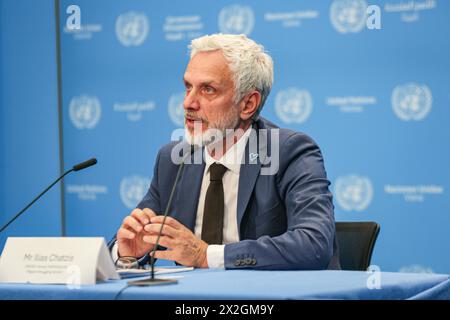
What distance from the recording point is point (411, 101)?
4.53m

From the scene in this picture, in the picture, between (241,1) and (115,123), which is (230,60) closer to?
(241,1)

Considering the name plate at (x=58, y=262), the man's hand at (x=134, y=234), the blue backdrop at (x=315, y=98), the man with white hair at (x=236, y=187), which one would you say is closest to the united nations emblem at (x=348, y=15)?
the blue backdrop at (x=315, y=98)

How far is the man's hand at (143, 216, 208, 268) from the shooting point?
246 centimetres

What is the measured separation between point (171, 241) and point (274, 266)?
0.34 m

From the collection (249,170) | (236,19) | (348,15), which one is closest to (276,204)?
(249,170)

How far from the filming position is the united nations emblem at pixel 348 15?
466 centimetres

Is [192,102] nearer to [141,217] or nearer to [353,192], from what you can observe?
[141,217]

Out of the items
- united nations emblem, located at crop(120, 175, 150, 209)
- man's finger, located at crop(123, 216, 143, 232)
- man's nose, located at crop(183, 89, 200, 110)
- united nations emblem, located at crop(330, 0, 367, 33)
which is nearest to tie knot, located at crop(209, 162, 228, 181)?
man's nose, located at crop(183, 89, 200, 110)

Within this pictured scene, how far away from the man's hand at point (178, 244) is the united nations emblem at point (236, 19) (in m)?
2.77

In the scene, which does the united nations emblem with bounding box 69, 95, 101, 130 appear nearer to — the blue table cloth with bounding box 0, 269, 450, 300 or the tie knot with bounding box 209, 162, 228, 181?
the tie knot with bounding box 209, 162, 228, 181

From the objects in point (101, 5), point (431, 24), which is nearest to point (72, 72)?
point (101, 5)

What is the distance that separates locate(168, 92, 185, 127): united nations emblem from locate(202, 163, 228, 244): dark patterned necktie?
2.40 m

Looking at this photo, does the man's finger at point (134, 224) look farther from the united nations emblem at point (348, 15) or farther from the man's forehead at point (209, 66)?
the united nations emblem at point (348, 15)

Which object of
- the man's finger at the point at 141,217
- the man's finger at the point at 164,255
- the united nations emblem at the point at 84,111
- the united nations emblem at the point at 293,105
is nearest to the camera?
the man's finger at the point at 164,255
